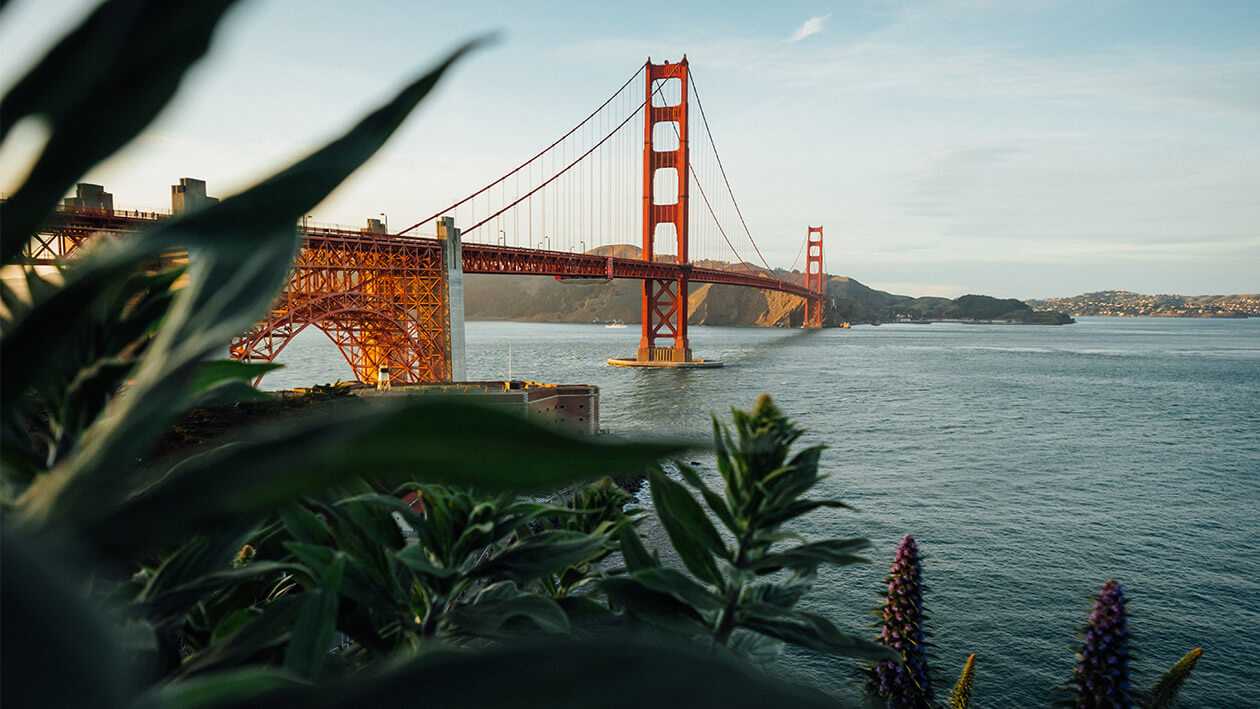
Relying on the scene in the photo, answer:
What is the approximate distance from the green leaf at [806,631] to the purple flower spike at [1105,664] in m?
0.97

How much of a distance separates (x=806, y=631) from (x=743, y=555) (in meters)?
0.11

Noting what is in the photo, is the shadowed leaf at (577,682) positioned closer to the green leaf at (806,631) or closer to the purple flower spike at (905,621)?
the green leaf at (806,631)

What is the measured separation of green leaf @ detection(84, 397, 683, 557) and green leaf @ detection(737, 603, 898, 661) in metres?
0.58

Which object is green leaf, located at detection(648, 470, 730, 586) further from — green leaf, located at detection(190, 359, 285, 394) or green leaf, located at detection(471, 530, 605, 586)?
green leaf, located at detection(190, 359, 285, 394)

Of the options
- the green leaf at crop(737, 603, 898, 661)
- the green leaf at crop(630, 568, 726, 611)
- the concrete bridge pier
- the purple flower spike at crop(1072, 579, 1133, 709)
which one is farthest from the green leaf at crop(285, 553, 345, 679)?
the concrete bridge pier

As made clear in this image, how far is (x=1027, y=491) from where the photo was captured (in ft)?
78.8

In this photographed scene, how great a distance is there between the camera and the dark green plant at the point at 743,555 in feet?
2.53

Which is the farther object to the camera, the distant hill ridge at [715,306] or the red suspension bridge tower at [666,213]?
the distant hill ridge at [715,306]

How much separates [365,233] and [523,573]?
27758 mm

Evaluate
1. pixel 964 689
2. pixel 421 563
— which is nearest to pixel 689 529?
pixel 421 563

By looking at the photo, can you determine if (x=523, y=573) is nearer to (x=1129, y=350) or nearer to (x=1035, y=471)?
(x=1035, y=471)

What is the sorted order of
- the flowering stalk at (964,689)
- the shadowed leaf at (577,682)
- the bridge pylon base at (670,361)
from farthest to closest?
1. the bridge pylon base at (670,361)
2. the flowering stalk at (964,689)
3. the shadowed leaf at (577,682)

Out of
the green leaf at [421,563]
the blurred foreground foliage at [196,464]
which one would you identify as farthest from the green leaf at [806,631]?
the blurred foreground foliage at [196,464]

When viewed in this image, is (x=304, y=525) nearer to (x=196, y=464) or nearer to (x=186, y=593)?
(x=186, y=593)
